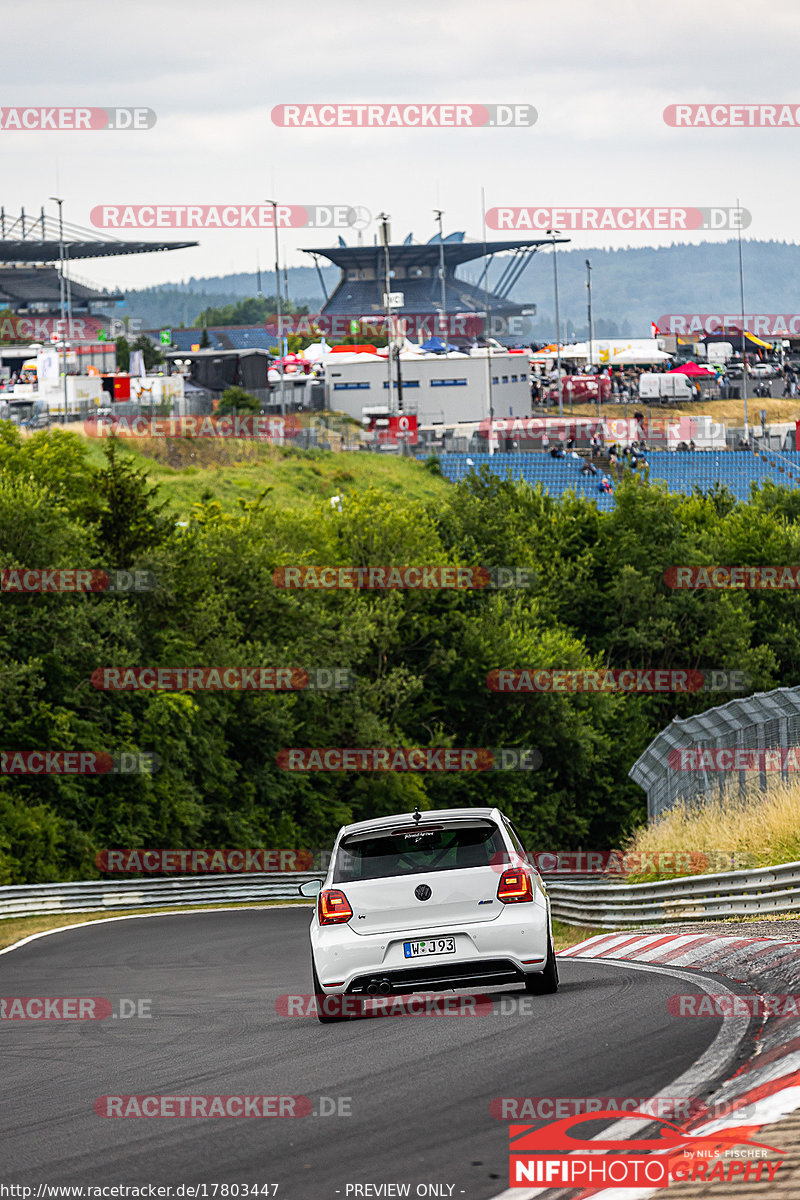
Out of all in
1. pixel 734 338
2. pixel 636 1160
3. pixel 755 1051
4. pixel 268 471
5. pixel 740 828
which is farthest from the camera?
pixel 734 338

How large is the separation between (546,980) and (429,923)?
1.14m

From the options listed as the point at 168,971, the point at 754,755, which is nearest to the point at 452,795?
the point at 754,755

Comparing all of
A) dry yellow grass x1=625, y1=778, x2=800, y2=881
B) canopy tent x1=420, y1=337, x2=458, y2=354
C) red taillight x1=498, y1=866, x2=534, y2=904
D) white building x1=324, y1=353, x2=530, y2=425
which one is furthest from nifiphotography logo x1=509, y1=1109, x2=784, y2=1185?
canopy tent x1=420, y1=337, x2=458, y2=354

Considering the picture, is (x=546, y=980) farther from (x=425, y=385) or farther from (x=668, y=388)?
(x=668, y=388)

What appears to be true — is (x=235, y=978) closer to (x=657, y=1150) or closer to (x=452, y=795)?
(x=657, y=1150)

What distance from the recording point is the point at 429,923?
9508 mm

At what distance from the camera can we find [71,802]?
36.3 metres

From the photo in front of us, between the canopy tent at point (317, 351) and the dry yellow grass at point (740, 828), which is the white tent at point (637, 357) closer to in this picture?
the canopy tent at point (317, 351)

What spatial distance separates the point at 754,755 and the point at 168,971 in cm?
785

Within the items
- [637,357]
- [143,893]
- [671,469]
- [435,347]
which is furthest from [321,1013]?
[637,357]

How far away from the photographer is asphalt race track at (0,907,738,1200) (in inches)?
233

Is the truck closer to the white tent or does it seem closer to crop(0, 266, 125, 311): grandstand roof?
the white tent

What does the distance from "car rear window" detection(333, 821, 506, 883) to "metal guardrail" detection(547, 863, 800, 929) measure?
4.90 metres

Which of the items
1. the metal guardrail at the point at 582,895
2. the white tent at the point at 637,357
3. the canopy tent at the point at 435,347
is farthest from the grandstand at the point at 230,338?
the metal guardrail at the point at 582,895
